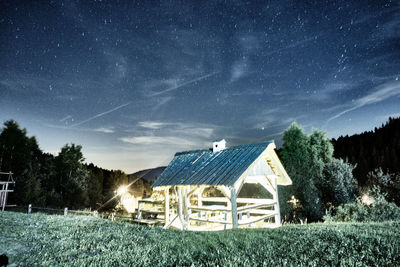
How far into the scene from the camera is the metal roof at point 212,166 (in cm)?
1229

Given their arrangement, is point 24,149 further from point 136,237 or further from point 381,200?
point 381,200

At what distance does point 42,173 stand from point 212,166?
37642 mm

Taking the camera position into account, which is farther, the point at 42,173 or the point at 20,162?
the point at 42,173

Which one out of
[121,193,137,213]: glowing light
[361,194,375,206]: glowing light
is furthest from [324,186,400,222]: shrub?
[121,193,137,213]: glowing light

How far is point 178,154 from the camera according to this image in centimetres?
1873

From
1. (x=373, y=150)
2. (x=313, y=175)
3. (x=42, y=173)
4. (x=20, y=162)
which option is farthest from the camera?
(x=373, y=150)

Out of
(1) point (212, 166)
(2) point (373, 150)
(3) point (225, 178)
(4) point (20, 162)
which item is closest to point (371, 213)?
(3) point (225, 178)

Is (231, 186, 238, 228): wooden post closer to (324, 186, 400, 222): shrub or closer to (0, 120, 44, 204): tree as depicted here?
(324, 186, 400, 222): shrub

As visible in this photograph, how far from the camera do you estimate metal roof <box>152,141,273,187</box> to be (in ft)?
40.3

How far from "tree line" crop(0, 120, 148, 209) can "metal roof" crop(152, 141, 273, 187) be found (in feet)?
86.2

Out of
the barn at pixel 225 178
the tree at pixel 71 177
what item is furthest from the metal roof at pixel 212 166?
the tree at pixel 71 177

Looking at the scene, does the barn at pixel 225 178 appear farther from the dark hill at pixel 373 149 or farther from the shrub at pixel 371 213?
the dark hill at pixel 373 149

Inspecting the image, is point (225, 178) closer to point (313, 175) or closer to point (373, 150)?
point (313, 175)

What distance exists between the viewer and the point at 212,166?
1400 centimetres
